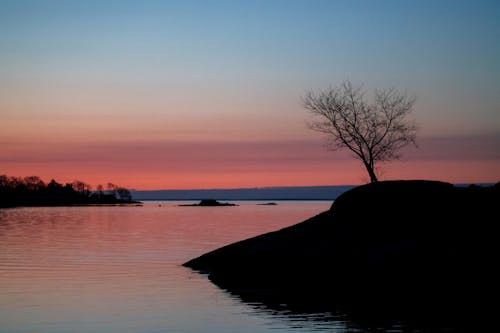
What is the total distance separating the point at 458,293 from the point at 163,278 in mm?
15864

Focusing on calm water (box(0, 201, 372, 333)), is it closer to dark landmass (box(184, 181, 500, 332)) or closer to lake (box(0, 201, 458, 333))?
lake (box(0, 201, 458, 333))

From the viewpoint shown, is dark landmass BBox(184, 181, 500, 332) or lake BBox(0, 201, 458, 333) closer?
lake BBox(0, 201, 458, 333)

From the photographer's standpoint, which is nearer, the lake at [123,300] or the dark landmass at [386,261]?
the lake at [123,300]

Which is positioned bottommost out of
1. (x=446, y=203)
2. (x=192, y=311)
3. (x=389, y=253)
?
(x=192, y=311)

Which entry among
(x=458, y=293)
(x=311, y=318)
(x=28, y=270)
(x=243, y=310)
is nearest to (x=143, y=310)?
(x=243, y=310)

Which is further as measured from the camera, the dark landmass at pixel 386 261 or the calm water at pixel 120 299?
the dark landmass at pixel 386 261

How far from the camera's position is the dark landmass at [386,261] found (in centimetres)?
2620

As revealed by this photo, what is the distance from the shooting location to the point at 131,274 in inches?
1497

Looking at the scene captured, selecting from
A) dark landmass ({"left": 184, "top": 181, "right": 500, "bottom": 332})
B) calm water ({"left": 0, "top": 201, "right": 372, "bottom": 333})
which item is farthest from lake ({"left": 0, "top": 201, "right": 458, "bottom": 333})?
dark landmass ({"left": 184, "top": 181, "right": 500, "bottom": 332})

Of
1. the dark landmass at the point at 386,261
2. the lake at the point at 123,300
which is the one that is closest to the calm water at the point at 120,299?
the lake at the point at 123,300

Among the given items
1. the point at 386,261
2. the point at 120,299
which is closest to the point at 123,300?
the point at 120,299

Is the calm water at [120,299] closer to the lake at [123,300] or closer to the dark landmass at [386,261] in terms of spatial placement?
the lake at [123,300]

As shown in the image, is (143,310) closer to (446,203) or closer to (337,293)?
(337,293)

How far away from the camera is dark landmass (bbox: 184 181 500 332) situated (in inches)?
1032
